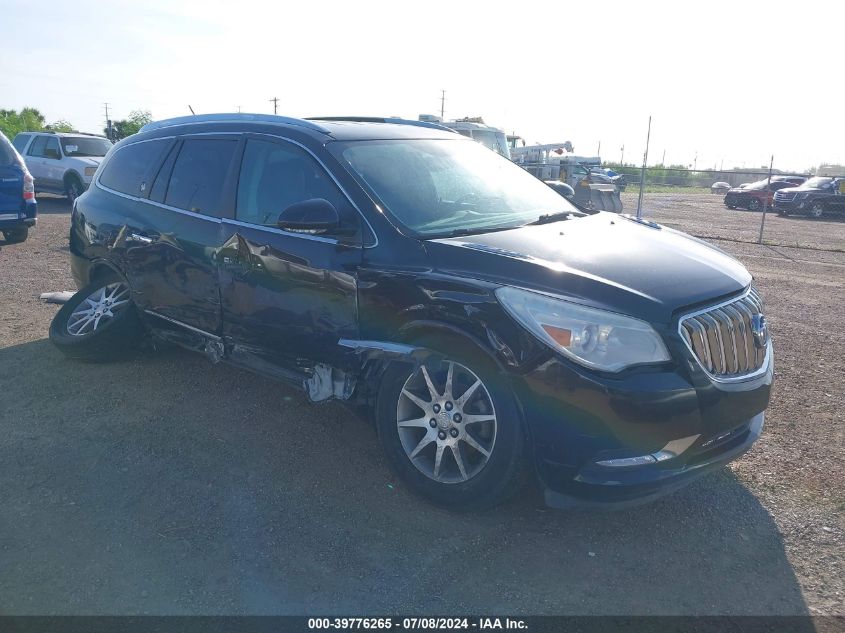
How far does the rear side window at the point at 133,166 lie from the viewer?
528 cm

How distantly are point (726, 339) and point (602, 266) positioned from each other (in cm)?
67

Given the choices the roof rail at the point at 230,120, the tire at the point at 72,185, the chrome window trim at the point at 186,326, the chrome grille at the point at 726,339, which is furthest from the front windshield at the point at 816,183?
the chrome window trim at the point at 186,326

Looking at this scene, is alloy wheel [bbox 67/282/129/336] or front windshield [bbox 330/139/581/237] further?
alloy wheel [bbox 67/282/129/336]

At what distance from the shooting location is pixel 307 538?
3.36 meters

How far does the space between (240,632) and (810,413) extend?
3980 mm

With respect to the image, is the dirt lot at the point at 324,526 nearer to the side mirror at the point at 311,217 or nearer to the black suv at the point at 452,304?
the black suv at the point at 452,304

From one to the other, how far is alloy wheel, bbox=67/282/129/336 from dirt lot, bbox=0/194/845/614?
634 mm

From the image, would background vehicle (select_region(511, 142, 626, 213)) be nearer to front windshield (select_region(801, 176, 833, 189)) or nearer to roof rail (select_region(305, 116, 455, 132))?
front windshield (select_region(801, 176, 833, 189))

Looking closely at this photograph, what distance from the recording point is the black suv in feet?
10.1

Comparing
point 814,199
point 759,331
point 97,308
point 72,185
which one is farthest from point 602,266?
point 814,199

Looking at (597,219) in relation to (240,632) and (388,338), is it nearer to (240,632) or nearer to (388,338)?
(388,338)

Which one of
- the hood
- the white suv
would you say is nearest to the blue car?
the white suv

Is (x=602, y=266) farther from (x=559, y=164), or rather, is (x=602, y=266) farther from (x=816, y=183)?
(x=816, y=183)

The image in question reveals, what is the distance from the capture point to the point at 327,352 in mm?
3965
